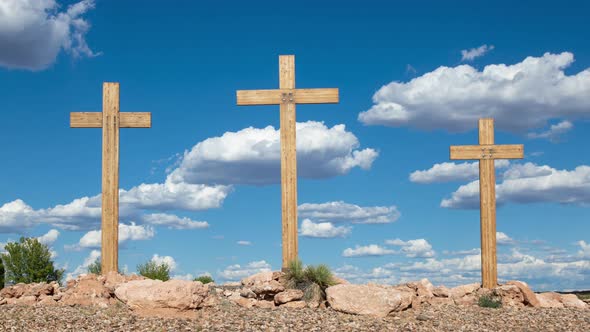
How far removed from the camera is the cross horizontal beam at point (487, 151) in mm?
18516

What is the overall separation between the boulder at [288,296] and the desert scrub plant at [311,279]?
0.22 metres

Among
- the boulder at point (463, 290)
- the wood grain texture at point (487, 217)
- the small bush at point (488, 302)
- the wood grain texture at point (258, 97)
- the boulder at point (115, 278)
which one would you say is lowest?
the small bush at point (488, 302)

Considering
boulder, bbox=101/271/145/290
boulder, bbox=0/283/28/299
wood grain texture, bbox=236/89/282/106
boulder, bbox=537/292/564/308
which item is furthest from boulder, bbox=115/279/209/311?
boulder, bbox=537/292/564/308

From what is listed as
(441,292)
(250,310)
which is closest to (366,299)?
(250,310)

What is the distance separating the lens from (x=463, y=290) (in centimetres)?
1767

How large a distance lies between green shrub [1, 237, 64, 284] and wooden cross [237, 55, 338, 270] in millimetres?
8247

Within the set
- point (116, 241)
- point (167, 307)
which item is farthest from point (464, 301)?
point (116, 241)

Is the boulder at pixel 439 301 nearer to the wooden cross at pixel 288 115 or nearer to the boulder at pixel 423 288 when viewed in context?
the boulder at pixel 423 288

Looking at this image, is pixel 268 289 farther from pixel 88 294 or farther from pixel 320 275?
pixel 88 294

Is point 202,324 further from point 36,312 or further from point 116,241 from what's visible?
point 116,241

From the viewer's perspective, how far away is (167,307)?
43.2 ft

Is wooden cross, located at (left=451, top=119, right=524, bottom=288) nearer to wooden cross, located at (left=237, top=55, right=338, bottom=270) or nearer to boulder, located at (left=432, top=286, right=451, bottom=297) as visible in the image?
boulder, located at (left=432, top=286, right=451, bottom=297)

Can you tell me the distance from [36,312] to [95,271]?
179 inches

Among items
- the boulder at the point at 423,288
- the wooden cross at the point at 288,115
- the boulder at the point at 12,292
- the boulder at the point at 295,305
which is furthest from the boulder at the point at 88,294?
the boulder at the point at 423,288
